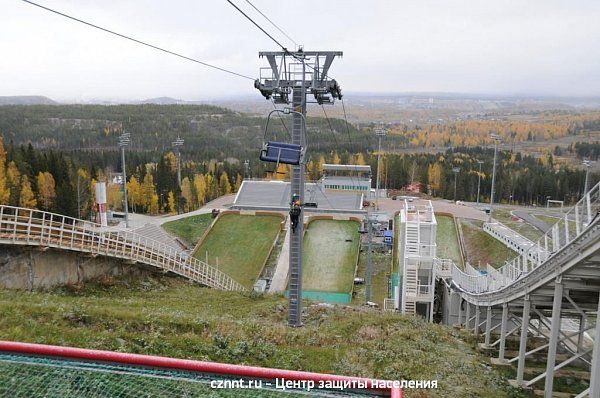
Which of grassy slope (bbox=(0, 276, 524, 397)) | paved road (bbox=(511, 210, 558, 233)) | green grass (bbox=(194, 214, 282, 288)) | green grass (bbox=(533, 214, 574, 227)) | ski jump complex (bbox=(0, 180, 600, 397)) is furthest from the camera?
green grass (bbox=(533, 214, 574, 227))

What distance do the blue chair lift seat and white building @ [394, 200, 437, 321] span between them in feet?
50.1

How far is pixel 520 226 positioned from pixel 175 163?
70.4 metres

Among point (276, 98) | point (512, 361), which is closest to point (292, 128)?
point (276, 98)

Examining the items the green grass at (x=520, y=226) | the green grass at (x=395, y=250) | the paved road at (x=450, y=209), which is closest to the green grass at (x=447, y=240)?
the paved road at (x=450, y=209)

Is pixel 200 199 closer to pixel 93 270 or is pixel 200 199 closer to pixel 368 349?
pixel 93 270

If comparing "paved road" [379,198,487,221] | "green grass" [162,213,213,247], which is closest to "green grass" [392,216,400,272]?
"paved road" [379,198,487,221]

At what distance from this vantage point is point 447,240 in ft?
148

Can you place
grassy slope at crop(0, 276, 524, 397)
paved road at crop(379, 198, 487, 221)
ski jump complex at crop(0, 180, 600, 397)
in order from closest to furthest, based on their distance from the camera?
grassy slope at crop(0, 276, 524, 397), ski jump complex at crop(0, 180, 600, 397), paved road at crop(379, 198, 487, 221)

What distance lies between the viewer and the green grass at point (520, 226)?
143ft

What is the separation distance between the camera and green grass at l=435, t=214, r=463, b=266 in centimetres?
4153

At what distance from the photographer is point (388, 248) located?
42.8 metres

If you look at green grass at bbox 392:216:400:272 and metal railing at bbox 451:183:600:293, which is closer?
metal railing at bbox 451:183:600:293

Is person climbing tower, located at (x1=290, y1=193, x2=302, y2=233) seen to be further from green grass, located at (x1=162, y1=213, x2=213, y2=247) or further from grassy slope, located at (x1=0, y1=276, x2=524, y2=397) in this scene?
green grass, located at (x1=162, y1=213, x2=213, y2=247)

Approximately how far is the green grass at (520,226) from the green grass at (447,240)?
18.8ft
